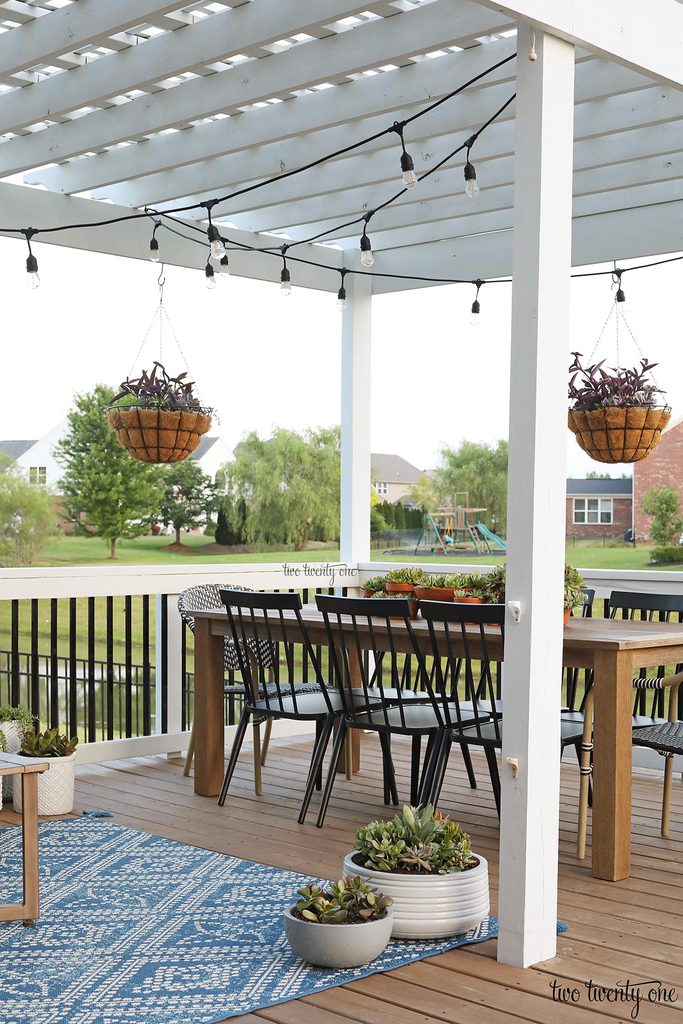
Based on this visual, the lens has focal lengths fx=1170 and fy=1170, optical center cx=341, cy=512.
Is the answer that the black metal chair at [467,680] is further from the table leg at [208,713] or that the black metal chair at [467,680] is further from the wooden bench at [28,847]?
the wooden bench at [28,847]

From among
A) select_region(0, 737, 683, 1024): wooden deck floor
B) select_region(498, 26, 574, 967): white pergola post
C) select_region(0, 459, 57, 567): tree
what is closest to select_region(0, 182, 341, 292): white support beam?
select_region(0, 737, 683, 1024): wooden deck floor

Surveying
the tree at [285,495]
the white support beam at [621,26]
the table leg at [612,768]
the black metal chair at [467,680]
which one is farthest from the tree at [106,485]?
the white support beam at [621,26]

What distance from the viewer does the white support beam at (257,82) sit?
398 centimetres

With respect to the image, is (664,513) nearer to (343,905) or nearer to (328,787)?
(328,787)

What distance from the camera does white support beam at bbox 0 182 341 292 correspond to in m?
5.63

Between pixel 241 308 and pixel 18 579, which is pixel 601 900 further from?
pixel 241 308

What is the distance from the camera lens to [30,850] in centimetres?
335

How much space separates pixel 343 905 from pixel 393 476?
25.4 feet

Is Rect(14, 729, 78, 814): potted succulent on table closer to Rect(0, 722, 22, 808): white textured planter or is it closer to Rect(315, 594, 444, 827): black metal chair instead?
Rect(0, 722, 22, 808): white textured planter

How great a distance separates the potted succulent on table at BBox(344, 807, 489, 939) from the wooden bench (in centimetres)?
90

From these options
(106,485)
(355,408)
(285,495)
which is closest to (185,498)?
(106,485)

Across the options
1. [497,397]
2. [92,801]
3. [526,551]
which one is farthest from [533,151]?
[497,397]

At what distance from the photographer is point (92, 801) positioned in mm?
5043

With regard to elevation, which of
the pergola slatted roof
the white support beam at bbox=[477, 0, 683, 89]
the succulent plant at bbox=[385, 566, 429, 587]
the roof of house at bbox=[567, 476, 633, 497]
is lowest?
the succulent plant at bbox=[385, 566, 429, 587]
